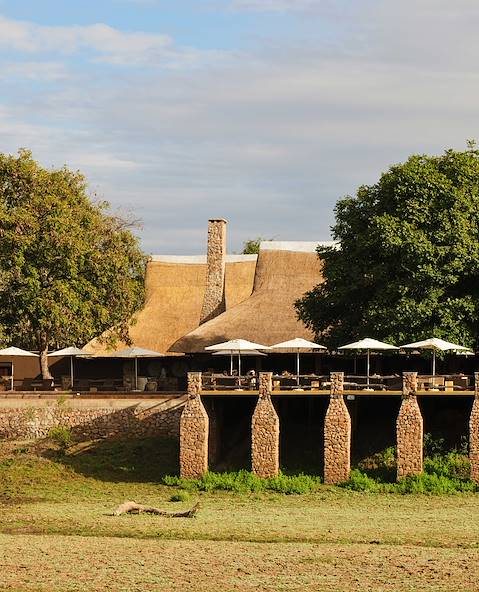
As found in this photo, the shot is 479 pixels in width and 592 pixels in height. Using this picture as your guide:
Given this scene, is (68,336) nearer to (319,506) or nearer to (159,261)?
(159,261)

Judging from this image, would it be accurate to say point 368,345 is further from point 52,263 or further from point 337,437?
point 52,263

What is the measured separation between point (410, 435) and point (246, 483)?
20.7 ft

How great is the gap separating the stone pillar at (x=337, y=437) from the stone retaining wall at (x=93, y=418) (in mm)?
7713

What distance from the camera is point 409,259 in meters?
57.5

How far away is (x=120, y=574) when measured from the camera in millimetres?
37656

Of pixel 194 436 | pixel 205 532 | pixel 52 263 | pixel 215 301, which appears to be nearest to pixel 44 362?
pixel 52 263

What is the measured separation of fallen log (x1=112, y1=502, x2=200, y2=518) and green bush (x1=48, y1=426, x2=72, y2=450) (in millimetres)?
10824

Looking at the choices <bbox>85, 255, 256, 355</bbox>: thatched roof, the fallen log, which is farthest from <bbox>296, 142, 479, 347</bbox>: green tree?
<bbox>85, 255, 256, 355</bbox>: thatched roof

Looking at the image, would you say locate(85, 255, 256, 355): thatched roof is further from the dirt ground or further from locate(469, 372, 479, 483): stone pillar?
the dirt ground

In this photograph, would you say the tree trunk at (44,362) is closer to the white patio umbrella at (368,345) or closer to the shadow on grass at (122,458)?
the shadow on grass at (122,458)

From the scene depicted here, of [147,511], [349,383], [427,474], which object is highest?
[349,383]

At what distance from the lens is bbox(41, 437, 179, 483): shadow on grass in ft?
186

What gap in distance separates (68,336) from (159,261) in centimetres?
786

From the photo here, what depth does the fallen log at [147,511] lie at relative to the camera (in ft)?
158
